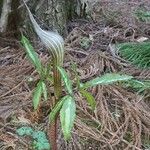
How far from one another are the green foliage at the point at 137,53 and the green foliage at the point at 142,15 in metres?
0.57

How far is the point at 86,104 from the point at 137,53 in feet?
2.23

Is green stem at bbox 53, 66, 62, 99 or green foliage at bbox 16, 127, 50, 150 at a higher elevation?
green stem at bbox 53, 66, 62, 99

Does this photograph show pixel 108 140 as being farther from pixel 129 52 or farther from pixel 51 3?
pixel 51 3

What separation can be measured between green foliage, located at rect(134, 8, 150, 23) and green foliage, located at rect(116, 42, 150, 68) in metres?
0.57

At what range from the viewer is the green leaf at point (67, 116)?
131 centimetres

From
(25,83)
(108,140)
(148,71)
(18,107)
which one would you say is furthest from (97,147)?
(148,71)

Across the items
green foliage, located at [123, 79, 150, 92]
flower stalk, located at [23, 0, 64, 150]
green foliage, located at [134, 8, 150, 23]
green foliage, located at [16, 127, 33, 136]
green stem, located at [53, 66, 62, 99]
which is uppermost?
flower stalk, located at [23, 0, 64, 150]

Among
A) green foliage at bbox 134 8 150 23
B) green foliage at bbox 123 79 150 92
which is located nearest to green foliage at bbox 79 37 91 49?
green foliage at bbox 123 79 150 92

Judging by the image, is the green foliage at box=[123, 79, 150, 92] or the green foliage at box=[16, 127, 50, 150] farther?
the green foliage at box=[123, 79, 150, 92]

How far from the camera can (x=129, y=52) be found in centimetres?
245

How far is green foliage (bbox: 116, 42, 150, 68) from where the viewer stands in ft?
7.85

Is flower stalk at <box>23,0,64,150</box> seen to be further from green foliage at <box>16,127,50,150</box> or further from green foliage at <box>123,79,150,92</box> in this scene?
green foliage at <box>123,79,150,92</box>

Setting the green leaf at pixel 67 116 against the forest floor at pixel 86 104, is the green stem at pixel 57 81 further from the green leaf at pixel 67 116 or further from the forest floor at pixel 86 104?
the forest floor at pixel 86 104

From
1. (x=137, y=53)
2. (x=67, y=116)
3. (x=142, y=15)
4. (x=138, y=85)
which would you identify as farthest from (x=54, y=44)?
(x=142, y=15)
